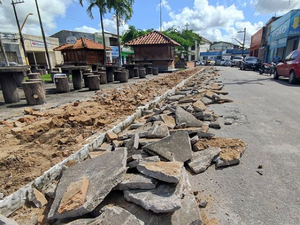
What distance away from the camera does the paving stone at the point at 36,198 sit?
1.94m

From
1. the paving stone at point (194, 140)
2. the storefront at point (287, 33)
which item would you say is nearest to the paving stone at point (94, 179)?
the paving stone at point (194, 140)

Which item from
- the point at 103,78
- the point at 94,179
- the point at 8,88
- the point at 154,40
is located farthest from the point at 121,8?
the point at 94,179

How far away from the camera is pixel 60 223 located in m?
1.61

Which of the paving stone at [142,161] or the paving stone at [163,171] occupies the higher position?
the paving stone at [163,171]

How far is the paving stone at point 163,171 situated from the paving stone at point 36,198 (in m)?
1.08

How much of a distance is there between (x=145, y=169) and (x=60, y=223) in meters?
0.88

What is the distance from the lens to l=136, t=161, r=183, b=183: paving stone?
175 centimetres

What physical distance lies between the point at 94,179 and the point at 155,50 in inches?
787

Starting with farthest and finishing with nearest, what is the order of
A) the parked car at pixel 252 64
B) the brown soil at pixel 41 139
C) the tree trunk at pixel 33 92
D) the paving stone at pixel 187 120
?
the parked car at pixel 252 64 → the tree trunk at pixel 33 92 → the paving stone at pixel 187 120 → the brown soil at pixel 41 139

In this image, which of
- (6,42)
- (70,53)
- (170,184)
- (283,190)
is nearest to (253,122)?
(283,190)

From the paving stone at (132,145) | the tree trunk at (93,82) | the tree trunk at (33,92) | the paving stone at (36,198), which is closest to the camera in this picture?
the paving stone at (36,198)

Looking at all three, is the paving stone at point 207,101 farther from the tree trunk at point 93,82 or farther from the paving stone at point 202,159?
the tree trunk at point 93,82

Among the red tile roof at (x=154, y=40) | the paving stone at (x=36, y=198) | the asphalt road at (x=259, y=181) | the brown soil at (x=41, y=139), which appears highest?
the red tile roof at (x=154, y=40)

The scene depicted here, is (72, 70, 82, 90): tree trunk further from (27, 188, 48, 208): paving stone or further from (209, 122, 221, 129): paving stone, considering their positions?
(27, 188, 48, 208): paving stone
